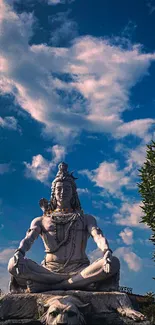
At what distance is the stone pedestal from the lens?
7.90m

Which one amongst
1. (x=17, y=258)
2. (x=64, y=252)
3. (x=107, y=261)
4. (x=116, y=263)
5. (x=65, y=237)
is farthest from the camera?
(x=65, y=237)

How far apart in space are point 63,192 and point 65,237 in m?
1.20

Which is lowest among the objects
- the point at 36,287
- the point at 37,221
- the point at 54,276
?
the point at 36,287

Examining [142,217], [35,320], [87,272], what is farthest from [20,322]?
[142,217]

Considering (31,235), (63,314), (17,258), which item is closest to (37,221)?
(31,235)

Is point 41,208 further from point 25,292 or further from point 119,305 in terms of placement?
point 119,305

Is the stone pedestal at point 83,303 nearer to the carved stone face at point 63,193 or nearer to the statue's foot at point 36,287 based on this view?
the statue's foot at point 36,287

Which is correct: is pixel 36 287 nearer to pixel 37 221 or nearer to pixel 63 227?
pixel 63 227

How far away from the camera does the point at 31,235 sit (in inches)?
392

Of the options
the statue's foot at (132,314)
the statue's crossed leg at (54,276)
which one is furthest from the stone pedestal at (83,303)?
the statue's crossed leg at (54,276)

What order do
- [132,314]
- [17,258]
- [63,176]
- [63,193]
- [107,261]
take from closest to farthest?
[132,314], [107,261], [17,258], [63,193], [63,176]

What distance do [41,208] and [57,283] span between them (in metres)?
2.31

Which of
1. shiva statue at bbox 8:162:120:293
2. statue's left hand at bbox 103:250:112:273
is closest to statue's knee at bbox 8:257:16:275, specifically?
shiva statue at bbox 8:162:120:293

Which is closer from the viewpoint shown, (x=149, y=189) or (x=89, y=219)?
(x=89, y=219)
